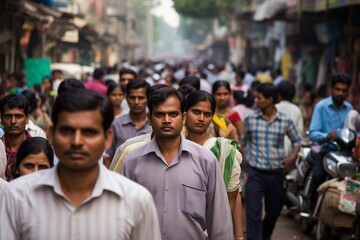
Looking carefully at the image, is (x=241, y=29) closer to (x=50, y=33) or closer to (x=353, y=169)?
(x=50, y=33)

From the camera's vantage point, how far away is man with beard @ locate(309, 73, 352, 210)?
8047 millimetres

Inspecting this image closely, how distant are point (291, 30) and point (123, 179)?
67.4 ft

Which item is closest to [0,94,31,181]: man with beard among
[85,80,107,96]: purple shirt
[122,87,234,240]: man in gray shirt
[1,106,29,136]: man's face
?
[1,106,29,136]: man's face

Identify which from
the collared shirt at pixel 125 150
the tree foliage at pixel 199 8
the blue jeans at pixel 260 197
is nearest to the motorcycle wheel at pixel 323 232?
the blue jeans at pixel 260 197

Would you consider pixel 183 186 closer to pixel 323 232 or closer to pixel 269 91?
pixel 269 91

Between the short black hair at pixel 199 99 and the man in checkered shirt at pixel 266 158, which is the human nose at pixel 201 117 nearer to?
the short black hair at pixel 199 99

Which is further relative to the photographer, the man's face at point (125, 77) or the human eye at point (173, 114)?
the man's face at point (125, 77)

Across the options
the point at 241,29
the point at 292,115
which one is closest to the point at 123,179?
the point at 292,115

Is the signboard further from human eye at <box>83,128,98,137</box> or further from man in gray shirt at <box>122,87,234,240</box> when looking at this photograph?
human eye at <box>83,128,98,137</box>

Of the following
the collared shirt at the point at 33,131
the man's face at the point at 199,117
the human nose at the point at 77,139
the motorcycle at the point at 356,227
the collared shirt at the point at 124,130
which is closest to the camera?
the human nose at the point at 77,139

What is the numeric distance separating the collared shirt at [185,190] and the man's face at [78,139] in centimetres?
133

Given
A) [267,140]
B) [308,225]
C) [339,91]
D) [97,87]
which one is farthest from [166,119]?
[97,87]

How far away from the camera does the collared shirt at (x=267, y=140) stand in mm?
7582

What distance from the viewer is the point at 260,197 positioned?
7.63 m
